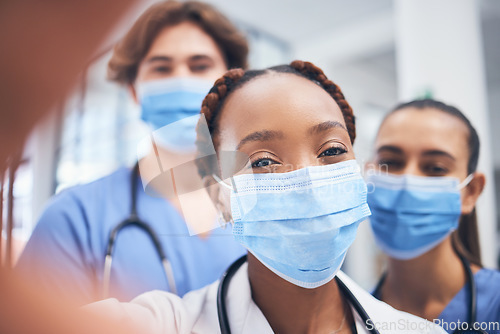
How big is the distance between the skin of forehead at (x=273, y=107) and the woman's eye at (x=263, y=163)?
0.04 m

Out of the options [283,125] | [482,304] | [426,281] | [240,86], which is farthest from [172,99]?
[482,304]

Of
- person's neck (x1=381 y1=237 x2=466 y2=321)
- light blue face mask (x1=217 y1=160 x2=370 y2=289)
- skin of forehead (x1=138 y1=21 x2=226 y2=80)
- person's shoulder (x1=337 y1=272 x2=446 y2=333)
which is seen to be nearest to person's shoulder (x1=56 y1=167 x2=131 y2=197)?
skin of forehead (x1=138 y1=21 x2=226 y2=80)

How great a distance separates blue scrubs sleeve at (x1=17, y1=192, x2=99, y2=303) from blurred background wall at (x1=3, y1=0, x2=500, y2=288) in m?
0.04

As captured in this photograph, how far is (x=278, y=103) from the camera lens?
50cm

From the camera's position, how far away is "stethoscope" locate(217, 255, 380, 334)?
0.50 meters

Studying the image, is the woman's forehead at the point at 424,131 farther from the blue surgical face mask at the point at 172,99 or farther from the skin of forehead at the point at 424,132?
the blue surgical face mask at the point at 172,99

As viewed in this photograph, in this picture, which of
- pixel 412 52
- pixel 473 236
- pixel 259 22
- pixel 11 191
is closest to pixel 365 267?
pixel 473 236

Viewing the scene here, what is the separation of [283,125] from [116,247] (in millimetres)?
424

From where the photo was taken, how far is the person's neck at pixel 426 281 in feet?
2.20

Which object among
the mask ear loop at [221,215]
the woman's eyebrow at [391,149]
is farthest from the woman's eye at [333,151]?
the woman's eyebrow at [391,149]

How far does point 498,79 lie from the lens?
3900mm

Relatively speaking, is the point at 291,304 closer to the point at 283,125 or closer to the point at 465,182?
the point at 283,125

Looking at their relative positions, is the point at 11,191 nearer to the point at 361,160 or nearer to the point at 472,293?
the point at 361,160

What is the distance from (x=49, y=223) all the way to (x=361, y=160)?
2.01 ft
